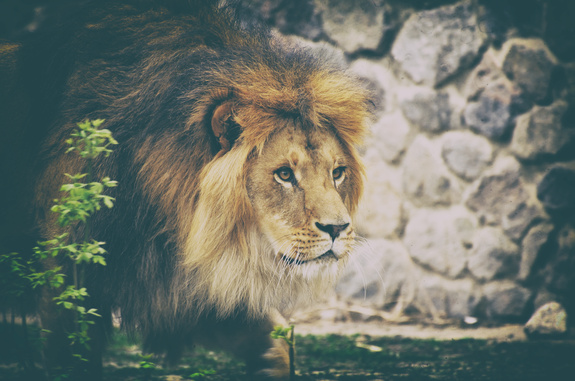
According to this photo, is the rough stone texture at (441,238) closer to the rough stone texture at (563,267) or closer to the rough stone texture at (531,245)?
the rough stone texture at (531,245)

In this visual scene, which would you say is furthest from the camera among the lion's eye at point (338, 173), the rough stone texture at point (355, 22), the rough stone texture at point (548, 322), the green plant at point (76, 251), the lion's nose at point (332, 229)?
the rough stone texture at point (355, 22)

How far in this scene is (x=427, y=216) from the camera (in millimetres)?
4059

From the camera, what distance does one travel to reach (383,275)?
4141mm

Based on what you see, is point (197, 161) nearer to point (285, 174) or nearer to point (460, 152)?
point (285, 174)

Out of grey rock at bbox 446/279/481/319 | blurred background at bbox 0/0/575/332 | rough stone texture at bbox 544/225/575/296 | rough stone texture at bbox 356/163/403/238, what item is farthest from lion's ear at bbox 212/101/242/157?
rough stone texture at bbox 544/225/575/296

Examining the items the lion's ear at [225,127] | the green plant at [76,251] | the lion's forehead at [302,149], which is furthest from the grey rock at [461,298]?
the green plant at [76,251]

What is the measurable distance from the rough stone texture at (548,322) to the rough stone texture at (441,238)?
60 centimetres

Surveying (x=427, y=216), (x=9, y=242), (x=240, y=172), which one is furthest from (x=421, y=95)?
(x=9, y=242)

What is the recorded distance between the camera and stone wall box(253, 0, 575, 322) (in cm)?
378

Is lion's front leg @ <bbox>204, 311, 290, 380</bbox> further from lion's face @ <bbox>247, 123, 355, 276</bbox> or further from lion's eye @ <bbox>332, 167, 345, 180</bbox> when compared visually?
lion's eye @ <bbox>332, 167, 345, 180</bbox>

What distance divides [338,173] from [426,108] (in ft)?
6.26

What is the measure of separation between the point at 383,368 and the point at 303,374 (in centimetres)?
43

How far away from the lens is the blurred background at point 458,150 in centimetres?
376

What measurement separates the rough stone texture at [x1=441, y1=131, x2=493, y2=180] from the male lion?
1700mm
